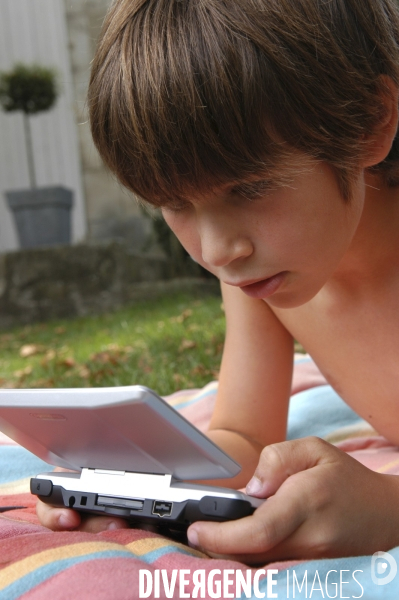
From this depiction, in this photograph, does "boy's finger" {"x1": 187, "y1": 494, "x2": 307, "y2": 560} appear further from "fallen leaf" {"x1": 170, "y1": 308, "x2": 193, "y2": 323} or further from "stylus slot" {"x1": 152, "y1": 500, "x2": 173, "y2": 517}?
"fallen leaf" {"x1": 170, "y1": 308, "x2": 193, "y2": 323}

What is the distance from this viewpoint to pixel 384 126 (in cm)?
99

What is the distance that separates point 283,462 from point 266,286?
0.87 ft

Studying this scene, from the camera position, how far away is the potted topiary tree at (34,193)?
5.77 m

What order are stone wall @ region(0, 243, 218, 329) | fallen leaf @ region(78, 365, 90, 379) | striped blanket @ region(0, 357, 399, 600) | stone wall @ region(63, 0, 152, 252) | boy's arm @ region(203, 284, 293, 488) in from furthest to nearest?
1. stone wall @ region(63, 0, 152, 252)
2. stone wall @ region(0, 243, 218, 329)
3. fallen leaf @ region(78, 365, 90, 379)
4. boy's arm @ region(203, 284, 293, 488)
5. striped blanket @ region(0, 357, 399, 600)

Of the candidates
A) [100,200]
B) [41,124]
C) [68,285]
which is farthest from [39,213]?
[41,124]

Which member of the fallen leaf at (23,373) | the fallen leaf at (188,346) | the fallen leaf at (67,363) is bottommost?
the fallen leaf at (23,373)

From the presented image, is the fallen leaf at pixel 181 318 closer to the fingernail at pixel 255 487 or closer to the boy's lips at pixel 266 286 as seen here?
the boy's lips at pixel 266 286

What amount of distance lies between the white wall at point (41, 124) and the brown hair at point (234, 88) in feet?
20.0

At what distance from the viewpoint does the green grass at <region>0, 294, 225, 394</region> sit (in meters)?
2.62

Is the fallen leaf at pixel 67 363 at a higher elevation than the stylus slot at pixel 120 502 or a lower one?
lower

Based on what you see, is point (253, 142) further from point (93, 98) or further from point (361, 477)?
point (361, 477)

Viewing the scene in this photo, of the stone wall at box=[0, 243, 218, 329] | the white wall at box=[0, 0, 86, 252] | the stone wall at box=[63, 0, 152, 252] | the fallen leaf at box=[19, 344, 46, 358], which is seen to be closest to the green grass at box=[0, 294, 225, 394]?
the fallen leaf at box=[19, 344, 46, 358]

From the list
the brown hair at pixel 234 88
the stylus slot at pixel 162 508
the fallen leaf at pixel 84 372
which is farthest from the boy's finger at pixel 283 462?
the fallen leaf at pixel 84 372

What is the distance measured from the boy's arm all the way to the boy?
0.36 metres
